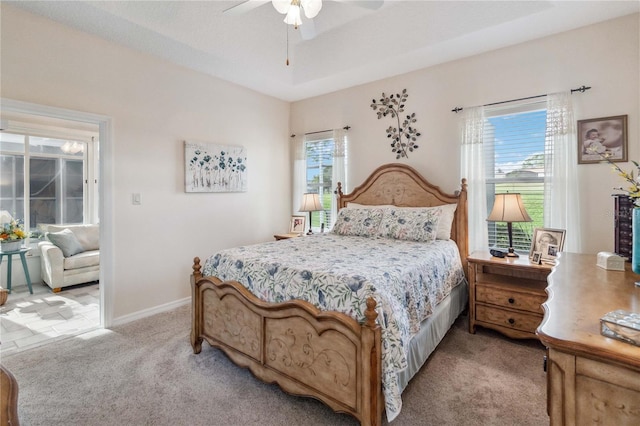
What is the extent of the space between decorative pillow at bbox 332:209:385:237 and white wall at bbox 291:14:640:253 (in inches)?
29.6

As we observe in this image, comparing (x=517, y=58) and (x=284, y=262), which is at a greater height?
(x=517, y=58)

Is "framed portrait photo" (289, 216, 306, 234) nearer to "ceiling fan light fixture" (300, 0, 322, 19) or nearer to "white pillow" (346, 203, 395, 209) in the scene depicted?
"white pillow" (346, 203, 395, 209)

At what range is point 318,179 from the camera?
4691 millimetres

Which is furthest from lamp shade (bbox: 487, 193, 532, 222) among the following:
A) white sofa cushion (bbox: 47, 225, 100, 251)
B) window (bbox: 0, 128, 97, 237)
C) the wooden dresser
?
window (bbox: 0, 128, 97, 237)

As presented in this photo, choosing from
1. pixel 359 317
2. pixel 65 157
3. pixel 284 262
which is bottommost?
pixel 359 317

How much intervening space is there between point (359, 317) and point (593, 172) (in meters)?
2.63

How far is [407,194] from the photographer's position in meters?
3.69

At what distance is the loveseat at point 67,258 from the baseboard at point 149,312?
1.69 meters

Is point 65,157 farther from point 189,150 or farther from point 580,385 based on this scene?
point 580,385

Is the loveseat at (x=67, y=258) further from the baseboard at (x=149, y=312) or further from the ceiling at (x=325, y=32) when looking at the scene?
the ceiling at (x=325, y=32)

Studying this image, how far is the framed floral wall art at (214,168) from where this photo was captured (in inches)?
143

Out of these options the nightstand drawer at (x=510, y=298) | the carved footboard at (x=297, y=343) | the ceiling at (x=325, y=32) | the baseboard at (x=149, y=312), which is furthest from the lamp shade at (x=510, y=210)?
the baseboard at (x=149, y=312)

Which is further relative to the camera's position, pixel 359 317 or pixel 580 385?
pixel 359 317

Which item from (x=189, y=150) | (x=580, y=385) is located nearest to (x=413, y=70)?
(x=189, y=150)
